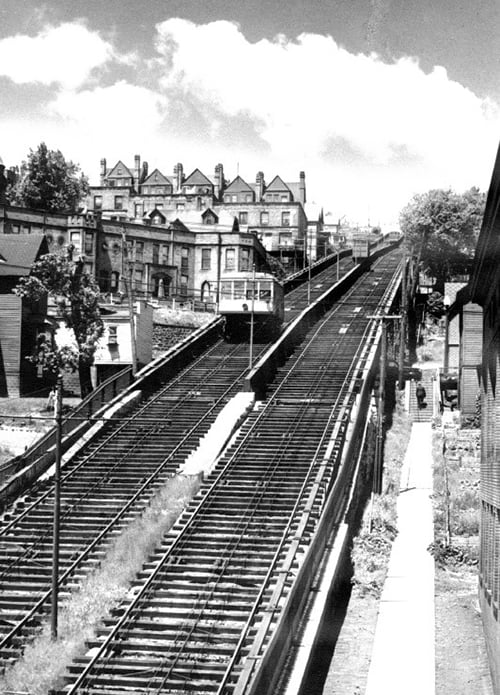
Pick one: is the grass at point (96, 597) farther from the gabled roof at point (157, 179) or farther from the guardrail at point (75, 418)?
the gabled roof at point (157, 179)

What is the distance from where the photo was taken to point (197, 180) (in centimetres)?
13088

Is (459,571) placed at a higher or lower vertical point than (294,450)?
lower

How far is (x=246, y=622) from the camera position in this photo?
A: 21969mm

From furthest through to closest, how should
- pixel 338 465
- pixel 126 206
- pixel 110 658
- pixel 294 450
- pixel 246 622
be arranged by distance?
pixel 126 206, pixel 294 450, pixel 338 465, pixel 246 622, pixel 110 658

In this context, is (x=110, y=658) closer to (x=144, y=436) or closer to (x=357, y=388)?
(x=144, y=436)

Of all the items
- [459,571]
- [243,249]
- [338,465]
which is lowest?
[459,571]

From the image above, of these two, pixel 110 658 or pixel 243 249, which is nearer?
pixel 110 658

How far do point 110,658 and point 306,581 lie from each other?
550 centimetres

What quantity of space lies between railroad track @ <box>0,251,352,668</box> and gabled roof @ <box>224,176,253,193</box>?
85.0 meters

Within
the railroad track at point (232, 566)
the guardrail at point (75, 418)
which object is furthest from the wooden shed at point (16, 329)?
the railroad track at point (232, 566)

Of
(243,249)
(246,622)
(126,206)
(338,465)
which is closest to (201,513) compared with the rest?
(338,465)

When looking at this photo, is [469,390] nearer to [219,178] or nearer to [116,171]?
[219,178]

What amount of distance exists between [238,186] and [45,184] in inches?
1493

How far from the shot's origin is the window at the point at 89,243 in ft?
269
